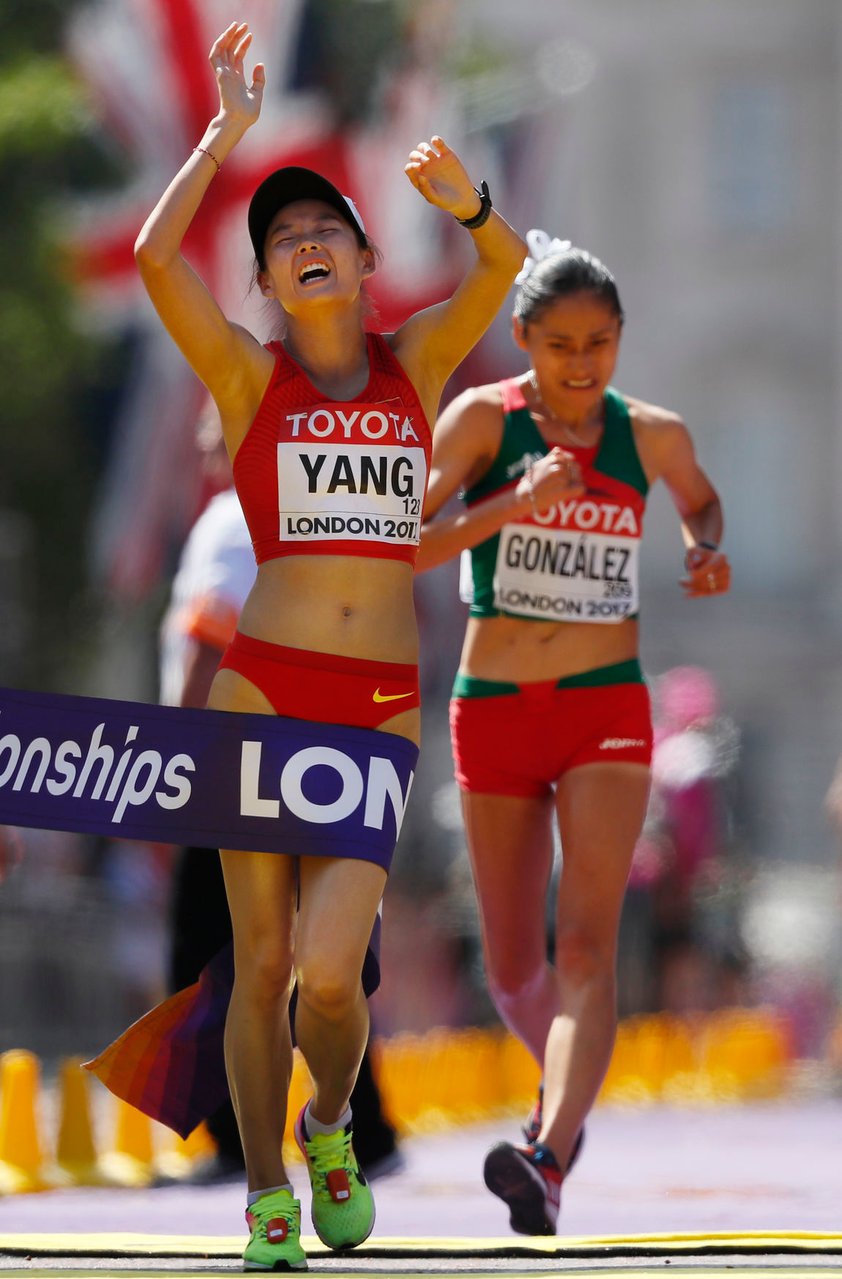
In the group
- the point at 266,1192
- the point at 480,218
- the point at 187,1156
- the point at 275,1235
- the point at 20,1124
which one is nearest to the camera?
the point at 275,1235

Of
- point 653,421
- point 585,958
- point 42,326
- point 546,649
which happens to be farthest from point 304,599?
point 42,326

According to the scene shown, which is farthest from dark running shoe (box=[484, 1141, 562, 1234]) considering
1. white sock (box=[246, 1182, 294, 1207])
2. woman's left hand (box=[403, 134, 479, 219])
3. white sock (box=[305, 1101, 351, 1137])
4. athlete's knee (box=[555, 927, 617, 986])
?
woman's left hand (box=[403, 134, 479, 219])

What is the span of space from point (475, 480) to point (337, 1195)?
197cm

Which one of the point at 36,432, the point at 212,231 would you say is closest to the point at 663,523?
the point at 36,432

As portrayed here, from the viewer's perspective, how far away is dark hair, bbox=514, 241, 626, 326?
6.54m

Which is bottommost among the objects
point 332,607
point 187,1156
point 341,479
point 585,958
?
point 187,1156

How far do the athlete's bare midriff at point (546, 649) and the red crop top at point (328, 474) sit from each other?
112cm

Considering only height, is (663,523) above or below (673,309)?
below

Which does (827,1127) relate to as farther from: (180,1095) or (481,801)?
(180,1095)

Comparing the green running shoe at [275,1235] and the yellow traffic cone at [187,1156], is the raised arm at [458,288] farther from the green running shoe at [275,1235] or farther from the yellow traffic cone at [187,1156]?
the yellow traffic cone at [187,1156]

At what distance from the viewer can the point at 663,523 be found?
46.2 meters

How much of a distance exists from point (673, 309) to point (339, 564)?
1705 inches

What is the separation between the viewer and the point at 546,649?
21.7 ft

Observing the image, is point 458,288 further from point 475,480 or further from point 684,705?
point 684,705
